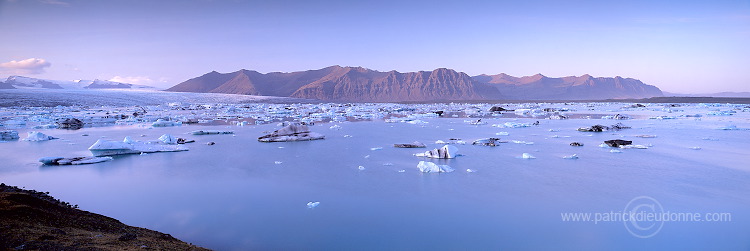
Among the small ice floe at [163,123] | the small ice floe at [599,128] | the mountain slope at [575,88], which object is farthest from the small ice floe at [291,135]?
the mountain slope at [575,88]

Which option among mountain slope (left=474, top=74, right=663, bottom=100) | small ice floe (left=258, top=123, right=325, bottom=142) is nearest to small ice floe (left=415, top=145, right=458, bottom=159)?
small ice floe (left=258, top=123, right=325, bottom=142)

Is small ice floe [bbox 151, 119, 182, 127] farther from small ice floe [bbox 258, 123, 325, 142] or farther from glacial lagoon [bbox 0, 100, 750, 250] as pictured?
glacial lagoon [bbox 0, 100, 750, 250]

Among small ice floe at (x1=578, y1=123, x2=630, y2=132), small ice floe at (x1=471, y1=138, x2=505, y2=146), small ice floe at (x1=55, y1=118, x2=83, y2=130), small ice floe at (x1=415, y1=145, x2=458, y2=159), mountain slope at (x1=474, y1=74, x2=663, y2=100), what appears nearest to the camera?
small ice floe at (x1=415, y1=145, x2=458, y2=159)

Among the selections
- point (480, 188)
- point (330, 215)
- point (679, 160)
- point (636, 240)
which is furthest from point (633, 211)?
point (679, 160)

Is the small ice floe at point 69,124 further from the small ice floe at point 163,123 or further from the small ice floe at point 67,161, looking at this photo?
the small ice floe at point 67,161

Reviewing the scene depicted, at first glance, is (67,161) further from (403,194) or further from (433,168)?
(433,168)
